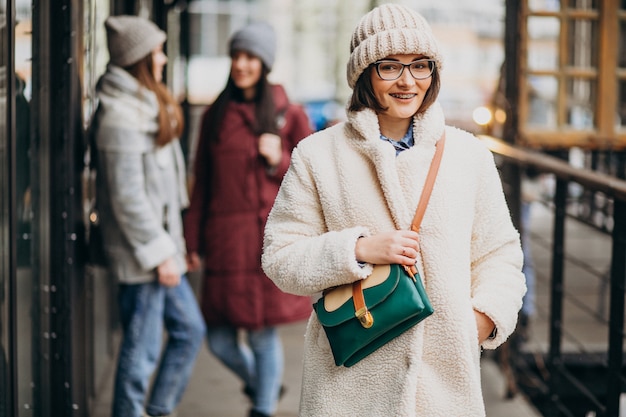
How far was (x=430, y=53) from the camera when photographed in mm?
2754

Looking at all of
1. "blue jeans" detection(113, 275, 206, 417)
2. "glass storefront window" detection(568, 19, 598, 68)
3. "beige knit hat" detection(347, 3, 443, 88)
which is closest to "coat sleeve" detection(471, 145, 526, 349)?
"beige knit hat" detection(347, 3, 443, 88)

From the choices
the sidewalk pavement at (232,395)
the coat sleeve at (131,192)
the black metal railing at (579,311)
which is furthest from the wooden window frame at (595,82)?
the coat sleeve at (131,192)

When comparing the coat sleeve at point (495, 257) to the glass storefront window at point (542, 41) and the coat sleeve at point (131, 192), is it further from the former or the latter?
the glass storefront window at point (542, 41)

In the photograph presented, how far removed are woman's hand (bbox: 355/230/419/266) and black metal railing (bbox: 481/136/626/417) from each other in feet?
5.65

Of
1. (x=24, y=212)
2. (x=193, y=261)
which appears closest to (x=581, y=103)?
(x=193, y=261)

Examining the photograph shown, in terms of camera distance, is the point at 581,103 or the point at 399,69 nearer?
the point at 399,69

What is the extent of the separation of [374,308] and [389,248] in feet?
0.51

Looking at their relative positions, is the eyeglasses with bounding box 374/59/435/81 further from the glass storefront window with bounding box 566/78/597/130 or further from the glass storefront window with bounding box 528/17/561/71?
the glass storefront window with bounding box 566/78/597/130

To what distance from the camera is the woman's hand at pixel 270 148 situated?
5.04 meters

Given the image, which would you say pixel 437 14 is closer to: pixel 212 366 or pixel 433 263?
pixel 212 366

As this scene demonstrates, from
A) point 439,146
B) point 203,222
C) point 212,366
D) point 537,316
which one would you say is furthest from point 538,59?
point 439,146

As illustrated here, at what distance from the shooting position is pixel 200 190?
17.1 ft

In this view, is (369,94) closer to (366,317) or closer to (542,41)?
(366,317)

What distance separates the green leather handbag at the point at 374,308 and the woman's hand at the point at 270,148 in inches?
92.6
